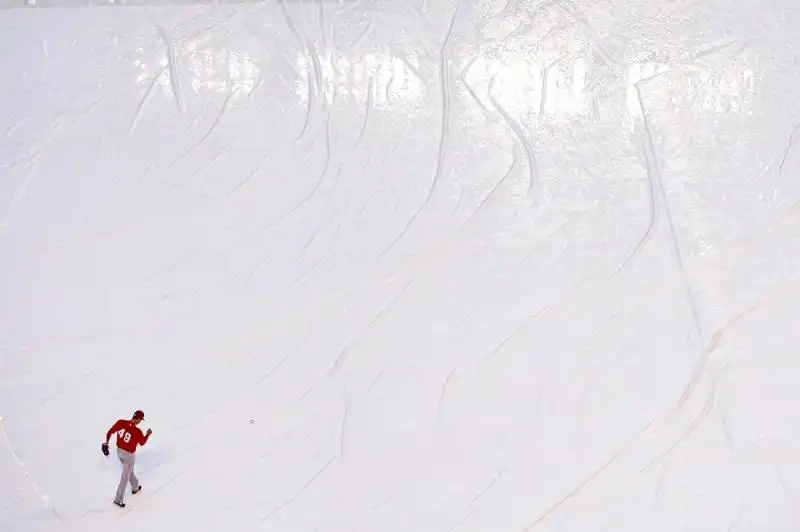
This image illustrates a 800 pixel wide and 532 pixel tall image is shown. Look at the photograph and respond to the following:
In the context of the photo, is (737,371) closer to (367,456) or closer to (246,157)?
(367,456)

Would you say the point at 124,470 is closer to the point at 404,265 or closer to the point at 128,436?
the point at 128,436

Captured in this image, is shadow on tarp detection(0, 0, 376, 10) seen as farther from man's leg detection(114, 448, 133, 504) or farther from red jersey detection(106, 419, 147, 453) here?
man's leg detection(114, 448, 133, 504)

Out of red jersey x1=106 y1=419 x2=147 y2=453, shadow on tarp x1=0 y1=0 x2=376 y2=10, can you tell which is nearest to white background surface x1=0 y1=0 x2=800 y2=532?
shadow on tarp x1=0 y1=0 x2=376 y2=10

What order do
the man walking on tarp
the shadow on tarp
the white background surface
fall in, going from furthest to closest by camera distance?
the shadow on tarp
the white background surface
the man walking on tarp

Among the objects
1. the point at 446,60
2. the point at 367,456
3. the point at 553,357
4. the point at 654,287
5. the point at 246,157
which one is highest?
the point at 446,60

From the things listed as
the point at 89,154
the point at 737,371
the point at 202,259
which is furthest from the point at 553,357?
the point at 89,154

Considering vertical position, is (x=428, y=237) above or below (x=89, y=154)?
below
